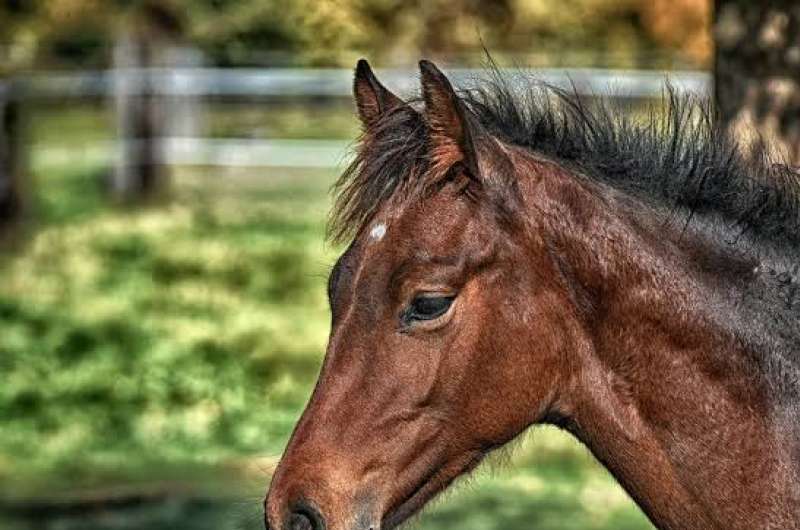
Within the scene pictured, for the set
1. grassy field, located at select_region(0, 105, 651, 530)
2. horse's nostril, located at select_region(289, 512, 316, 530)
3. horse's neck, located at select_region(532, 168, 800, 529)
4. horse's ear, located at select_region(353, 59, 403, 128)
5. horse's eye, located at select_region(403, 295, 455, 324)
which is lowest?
grassy field, located at select_region(0, 105, 651, 530)

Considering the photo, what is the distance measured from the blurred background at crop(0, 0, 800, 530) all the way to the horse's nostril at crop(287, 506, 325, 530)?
1.70 ft

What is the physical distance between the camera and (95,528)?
7957 millimetres

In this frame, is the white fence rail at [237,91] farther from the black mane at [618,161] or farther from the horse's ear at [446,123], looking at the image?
the horse's ear at [446,123]

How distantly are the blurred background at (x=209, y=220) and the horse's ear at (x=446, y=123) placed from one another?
42 centimetres

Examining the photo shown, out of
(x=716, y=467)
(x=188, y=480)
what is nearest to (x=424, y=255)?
(x=716, y=467)

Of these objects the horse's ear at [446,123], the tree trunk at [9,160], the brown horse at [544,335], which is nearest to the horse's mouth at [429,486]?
the brown horse at [544,335]

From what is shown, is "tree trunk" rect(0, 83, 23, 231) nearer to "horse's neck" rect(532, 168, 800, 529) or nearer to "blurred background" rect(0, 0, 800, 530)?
"blurred background" rect(0, 0, 800, 530)

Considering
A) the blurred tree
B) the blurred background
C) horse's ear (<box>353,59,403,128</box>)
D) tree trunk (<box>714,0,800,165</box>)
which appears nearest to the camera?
horse's ear (<box>353,59,403,128</box>)

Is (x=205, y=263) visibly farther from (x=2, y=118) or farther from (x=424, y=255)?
(x=424, y=255)

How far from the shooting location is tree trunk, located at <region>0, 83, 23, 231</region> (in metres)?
14.0

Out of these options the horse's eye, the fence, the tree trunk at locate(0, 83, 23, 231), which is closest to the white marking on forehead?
the horse's eye

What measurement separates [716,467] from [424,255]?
29.2 inches

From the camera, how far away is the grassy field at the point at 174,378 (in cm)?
833

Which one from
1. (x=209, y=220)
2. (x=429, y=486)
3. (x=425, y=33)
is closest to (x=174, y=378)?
(x=209, y=220)
